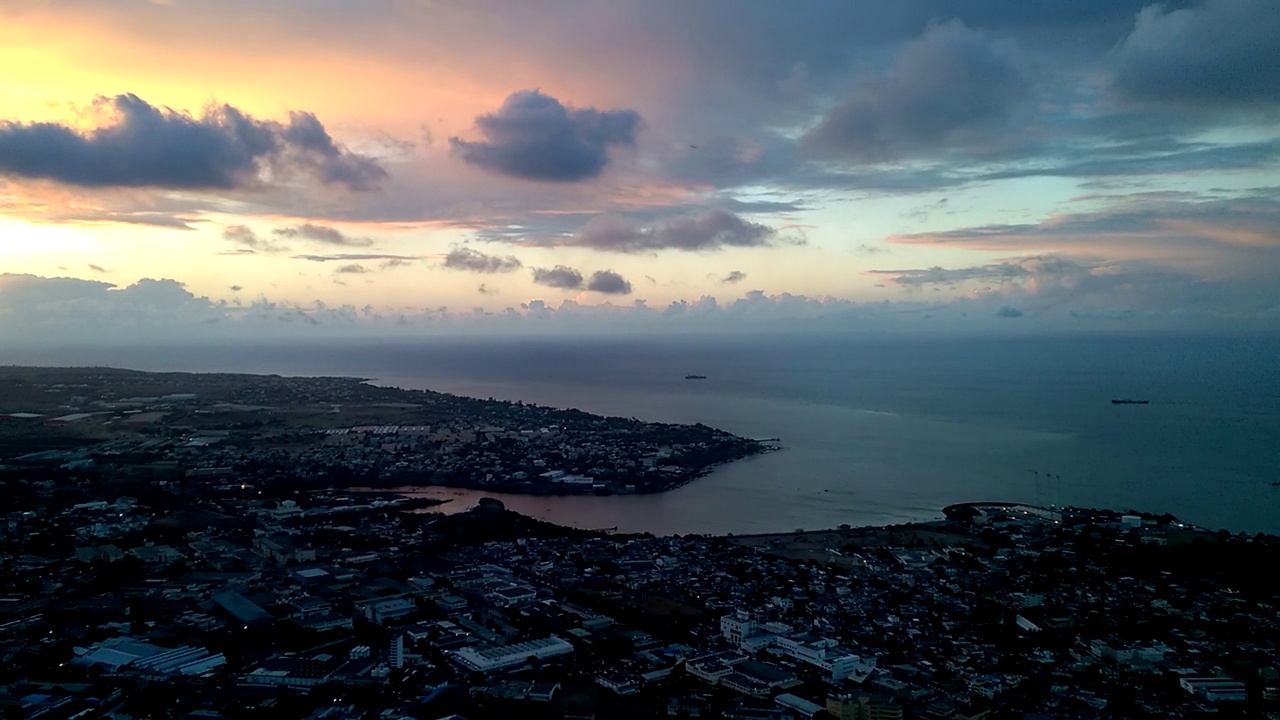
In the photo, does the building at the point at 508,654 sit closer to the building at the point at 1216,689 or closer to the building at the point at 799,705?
the building at the point at 799,705

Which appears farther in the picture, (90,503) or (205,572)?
(90,503)

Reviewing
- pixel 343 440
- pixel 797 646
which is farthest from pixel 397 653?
pixel 343 440

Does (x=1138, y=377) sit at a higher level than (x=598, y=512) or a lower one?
higher

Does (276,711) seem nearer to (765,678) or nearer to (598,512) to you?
(765,678)

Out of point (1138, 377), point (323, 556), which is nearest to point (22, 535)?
point (323, 556)

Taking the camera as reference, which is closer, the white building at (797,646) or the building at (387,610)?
the white building at (797,646)

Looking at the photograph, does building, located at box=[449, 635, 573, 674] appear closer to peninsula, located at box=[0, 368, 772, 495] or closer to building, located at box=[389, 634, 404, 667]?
building, located at box=[389, 634, 404, 667]

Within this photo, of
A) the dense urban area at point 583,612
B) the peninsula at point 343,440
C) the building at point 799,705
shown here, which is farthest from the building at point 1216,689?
the peninsula at point 343,440
